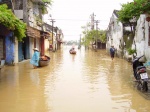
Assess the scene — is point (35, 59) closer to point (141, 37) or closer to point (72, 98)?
point (141, 37)

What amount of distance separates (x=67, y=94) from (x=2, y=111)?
2696 millimetres

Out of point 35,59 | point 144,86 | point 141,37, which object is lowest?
point 144,86

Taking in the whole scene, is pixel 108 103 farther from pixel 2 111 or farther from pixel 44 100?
pixel 2 111

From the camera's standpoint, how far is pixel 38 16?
29.6 metres

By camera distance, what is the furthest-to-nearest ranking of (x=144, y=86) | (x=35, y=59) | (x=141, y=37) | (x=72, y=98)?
(x=141, y=37) → (x=35, y=59) → (x=144, y=86) → (x=72, y=98)

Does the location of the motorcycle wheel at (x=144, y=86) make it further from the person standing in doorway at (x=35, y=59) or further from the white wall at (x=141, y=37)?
the person standing in doorway at (x=35, y=59)

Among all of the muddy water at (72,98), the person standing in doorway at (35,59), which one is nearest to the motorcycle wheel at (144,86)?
the muddy water at (72,98)

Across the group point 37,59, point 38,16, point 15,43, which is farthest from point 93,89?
point 38,16

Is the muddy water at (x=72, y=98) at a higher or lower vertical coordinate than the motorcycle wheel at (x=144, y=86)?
lower

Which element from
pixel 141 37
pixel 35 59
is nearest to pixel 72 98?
pixel 35 59

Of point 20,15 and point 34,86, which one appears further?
point 20,15

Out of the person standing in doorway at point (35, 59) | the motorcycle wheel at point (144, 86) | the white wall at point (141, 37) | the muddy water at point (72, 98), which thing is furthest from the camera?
the white wall at point (141, 37)

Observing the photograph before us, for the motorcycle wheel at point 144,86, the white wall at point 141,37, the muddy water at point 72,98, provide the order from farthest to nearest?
the white wall at point 141,37 → the motorcycle wheel at point 144,86 → the muddy water at point 72,98

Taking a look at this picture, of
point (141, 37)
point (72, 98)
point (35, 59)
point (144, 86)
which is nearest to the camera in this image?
point (72, 98)
